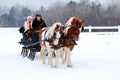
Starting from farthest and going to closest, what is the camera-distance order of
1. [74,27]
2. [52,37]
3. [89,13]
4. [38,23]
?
[89,13], [38,23], [52,37], [74,27]

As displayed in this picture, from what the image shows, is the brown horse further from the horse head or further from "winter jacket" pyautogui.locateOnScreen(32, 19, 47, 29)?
"winter jacket" pyautogui.locateOnScreen(32, 19, 47, 29)

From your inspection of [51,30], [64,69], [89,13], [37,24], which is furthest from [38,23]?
[89,13]

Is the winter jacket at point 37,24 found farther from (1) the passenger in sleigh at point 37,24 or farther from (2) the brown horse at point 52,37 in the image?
(2) the brown horse at point 52,37

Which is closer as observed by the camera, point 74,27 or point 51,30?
point 74,27

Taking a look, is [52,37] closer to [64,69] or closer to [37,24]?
[64,69]

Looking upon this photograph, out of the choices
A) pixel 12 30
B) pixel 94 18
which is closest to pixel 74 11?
pixel 94 18

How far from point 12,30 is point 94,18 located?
2911 cm

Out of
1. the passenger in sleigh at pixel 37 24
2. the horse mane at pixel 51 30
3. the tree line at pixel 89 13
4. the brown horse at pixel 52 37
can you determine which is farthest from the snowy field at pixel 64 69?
the tree line at pixel 89 13

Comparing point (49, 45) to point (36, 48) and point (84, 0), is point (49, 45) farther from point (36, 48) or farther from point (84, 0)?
point (84, 0)

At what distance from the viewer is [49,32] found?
1130cm

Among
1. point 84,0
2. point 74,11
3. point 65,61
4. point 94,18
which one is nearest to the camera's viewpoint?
point 65,61

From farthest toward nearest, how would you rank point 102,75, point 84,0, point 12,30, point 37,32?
1. point 84,0
2. point 12,30
3. point 37,32
4. point 102,75

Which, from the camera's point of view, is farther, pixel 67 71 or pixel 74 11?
pixel 74 11

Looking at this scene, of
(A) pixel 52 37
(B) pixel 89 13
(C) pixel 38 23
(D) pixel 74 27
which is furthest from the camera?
(B) pixel 89 13
